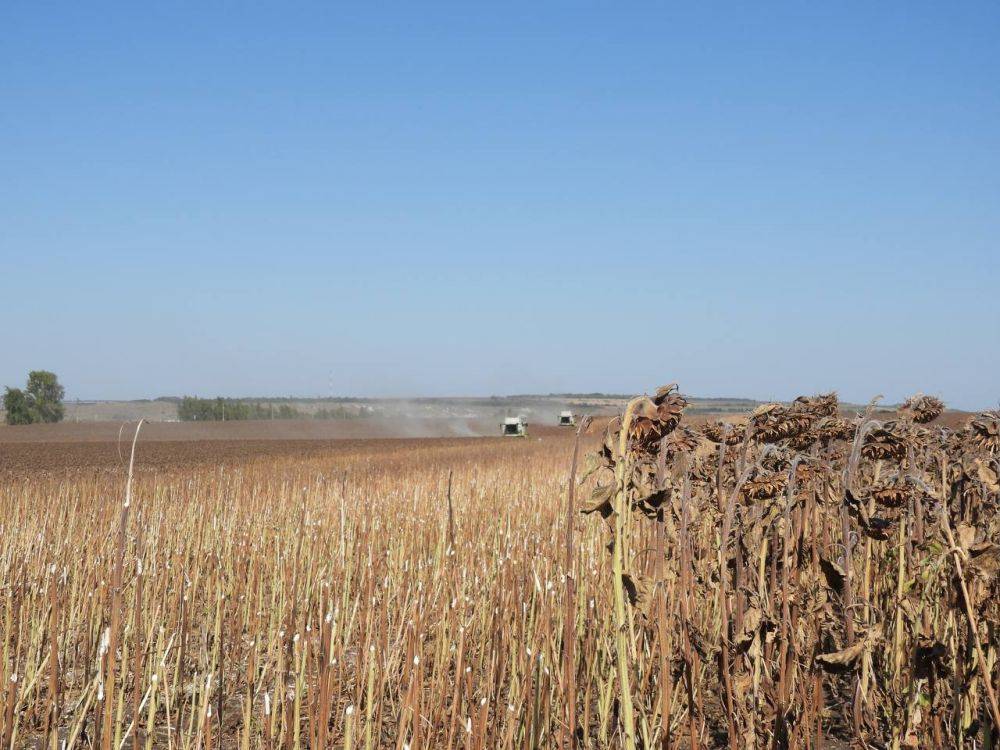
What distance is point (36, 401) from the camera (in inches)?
2324

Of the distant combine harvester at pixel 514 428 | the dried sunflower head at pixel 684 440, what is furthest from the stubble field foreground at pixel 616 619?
the distant combine harvester at pixel 514 428

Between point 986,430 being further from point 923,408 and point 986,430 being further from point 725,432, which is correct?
point 725,432

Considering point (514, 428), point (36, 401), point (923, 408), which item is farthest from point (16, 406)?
point (923, 408)

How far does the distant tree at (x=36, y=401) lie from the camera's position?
191ft

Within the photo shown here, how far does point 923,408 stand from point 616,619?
2903 mm

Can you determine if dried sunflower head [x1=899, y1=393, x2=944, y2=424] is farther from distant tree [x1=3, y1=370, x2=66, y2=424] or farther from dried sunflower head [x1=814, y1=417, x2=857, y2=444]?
distant tree [x1=3, y1=370, x2=66, y2=424]

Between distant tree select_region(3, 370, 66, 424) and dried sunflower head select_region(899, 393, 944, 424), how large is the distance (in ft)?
209

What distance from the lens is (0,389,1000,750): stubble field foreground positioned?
227 centimetres

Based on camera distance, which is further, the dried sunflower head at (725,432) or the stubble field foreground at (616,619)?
the dried sunflower head at (725,432)

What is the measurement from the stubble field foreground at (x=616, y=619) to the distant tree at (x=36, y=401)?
5807 centimetres

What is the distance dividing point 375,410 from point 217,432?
3797 cm

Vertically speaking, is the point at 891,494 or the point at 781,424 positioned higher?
the point at 781,424

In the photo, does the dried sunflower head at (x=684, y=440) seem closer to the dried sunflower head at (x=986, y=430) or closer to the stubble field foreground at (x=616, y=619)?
the stubble field foreground at (x=616, y=619)

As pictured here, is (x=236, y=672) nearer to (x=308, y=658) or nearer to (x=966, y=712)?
(x=308, y=658)
